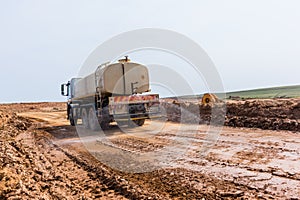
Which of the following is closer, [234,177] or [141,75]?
[234,177]

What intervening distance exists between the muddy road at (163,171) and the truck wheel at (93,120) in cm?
423

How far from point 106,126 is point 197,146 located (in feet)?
20.6

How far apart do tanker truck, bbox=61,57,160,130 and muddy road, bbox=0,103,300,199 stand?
11.6 feet

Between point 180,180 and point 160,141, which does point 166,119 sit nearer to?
point 160,141

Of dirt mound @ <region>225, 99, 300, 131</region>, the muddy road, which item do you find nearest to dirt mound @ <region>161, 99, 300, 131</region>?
dirt mound @ <region>225, 99, 300, 131</region>

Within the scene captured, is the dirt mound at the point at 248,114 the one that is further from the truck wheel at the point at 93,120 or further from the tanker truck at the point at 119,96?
the truck wheel at the point at 93,120

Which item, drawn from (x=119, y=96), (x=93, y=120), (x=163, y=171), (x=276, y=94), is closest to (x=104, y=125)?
(x=93, y=120)

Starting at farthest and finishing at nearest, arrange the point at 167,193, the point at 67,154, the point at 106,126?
1. the point at 106,126
2. the point at 67,154
3. the point at 167,193

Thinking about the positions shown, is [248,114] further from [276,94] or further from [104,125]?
[276,94]

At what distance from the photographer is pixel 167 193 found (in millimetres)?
4852

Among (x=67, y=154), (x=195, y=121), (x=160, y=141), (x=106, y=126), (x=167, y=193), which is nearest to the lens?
(x=167, y=193)

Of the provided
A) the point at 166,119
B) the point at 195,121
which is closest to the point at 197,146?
the point at 195,121

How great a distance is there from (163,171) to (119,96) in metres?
7.40

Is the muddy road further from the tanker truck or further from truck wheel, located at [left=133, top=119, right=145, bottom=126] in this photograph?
truck wheel, located at [left=133, top=119, right=145, bottom=126]
